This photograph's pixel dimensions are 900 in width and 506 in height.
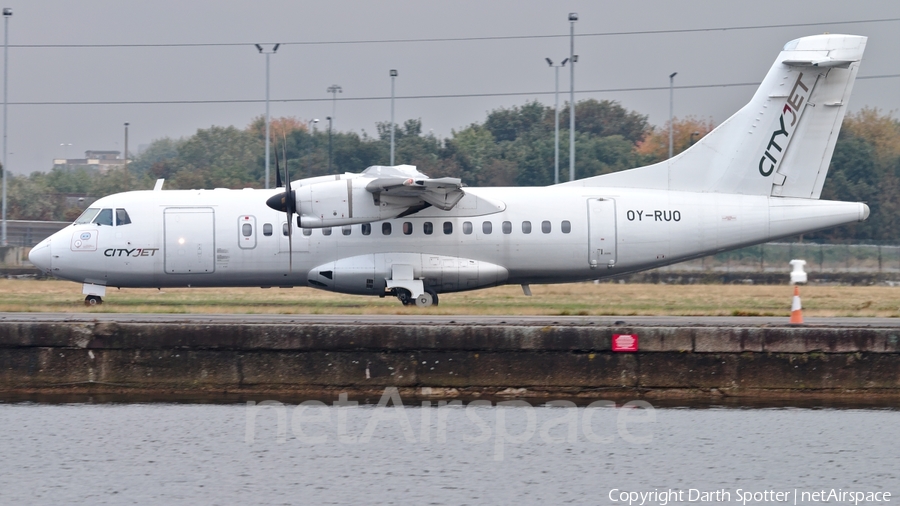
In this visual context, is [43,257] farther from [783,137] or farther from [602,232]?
[783,137]

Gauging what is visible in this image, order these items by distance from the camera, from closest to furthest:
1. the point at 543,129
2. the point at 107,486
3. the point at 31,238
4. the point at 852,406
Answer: the point at 107,486 < the point at 852,406 < the point at 31,238 < the point at 543,129

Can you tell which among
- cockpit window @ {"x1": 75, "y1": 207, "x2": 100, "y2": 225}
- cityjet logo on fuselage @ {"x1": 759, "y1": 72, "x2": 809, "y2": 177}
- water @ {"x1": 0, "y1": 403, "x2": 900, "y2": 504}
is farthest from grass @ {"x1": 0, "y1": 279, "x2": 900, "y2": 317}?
water @ {"x1": 0, "y1": 403, "x2": 900, "y2": 504}

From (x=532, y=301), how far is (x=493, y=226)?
4.66 metres

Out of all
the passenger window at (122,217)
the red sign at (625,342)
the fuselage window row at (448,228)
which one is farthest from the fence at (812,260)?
the red sign at (625,342)

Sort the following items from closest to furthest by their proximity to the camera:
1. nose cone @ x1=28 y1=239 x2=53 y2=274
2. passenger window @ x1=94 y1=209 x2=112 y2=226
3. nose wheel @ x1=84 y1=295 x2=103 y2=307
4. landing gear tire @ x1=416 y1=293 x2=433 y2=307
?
1. landing gear tire @ x1=416 y1=293 x2=433 y2=307
2. nose cone @ x1=28 y1=239 x2=53 y2=274
3. passenger window @ x1=94 y1=209 x2=112 y2=226
4. nose wheel @ x1=84 y1=295 x2=103 y2=307

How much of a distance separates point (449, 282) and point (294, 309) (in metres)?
3.96

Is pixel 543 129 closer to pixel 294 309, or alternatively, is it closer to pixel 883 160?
pixel 883 160

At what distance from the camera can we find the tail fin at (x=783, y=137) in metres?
26.8

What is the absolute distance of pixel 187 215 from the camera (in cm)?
2641

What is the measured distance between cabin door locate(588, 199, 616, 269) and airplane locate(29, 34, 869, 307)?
36 millimetres

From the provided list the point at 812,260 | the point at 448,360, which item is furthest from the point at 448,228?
the point at 812,260

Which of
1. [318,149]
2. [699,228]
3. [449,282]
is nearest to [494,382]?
[449,282]

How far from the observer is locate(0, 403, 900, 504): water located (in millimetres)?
13555

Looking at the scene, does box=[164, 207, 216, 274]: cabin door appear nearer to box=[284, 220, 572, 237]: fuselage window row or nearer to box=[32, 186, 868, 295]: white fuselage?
box=[32, 186, 868, 295]: white fuselage
